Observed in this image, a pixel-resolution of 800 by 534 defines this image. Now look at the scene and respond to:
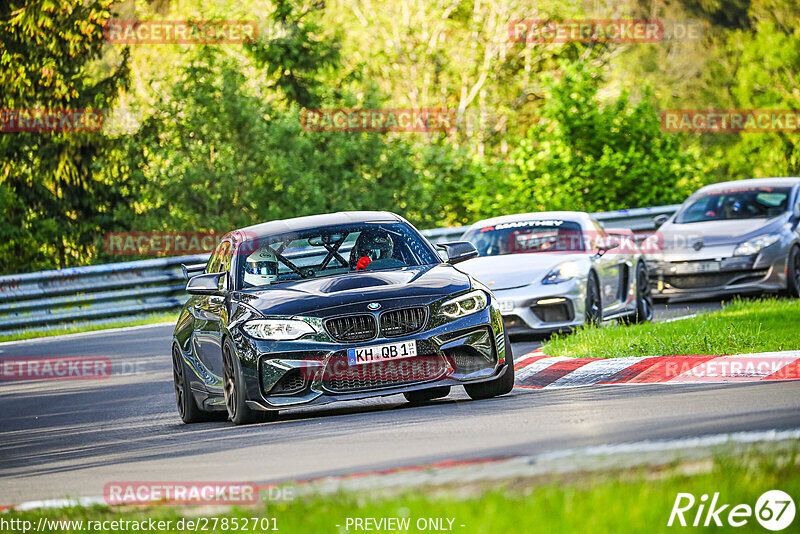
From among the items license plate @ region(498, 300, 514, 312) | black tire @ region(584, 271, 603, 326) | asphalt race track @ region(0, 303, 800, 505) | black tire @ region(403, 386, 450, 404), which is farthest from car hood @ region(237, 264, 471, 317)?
black tire @ region(584, 271, 603, 326)

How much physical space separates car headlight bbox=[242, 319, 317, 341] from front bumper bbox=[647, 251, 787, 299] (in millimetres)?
9515

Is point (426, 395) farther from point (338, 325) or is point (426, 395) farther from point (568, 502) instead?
point (568, 502)

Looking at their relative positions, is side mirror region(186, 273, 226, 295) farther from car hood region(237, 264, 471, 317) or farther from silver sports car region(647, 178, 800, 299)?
silver sports car region(647, 178, 800, 299)

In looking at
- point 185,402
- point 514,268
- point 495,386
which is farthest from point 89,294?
point 495,386

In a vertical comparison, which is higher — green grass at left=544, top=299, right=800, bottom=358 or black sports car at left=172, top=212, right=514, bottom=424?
black sports car at left=172, top=212, right=514, bottom=424

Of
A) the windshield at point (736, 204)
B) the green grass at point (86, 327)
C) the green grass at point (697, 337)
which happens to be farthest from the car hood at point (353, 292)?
the green grass at point (86, 327)

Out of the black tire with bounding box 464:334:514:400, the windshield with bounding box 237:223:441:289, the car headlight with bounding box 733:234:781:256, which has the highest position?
the windshield with bounding box 237:223:441:289

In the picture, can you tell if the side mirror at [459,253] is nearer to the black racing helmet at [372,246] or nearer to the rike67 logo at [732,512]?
the black racing helmet at [372,246]

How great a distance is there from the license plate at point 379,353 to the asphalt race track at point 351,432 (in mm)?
401

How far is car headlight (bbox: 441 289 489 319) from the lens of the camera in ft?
32.8

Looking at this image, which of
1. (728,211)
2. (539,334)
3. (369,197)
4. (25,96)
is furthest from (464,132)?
(539,334)

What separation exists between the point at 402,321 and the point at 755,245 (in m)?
9.27

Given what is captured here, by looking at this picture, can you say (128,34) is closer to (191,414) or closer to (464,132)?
(464,132)

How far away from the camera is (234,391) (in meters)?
10.2
